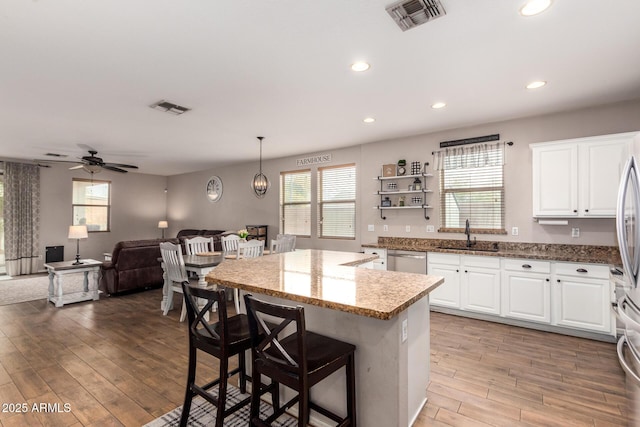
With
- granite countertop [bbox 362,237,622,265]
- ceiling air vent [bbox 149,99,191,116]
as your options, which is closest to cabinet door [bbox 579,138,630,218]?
Result: granite countertop [bbox 362,237,622,265]

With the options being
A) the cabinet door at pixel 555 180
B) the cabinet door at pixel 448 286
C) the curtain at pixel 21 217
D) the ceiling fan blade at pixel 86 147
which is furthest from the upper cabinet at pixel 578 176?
the curtain at pixel 21 217

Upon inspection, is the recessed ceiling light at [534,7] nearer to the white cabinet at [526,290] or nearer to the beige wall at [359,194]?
the beige wall at [359,194]

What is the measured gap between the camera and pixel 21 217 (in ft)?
23.5

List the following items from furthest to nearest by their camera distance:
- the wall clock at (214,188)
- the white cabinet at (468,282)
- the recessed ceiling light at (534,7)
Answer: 1. the wall clock at (214,188)
2. the white cabinet at (468,282)
3. the recessed ceiling light at (534,7)

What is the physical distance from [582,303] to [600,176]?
139cm

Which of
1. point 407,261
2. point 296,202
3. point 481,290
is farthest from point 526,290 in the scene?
point 296,202

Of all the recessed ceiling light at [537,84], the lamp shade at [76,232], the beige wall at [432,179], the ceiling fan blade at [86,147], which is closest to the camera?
the recessed ceiling light at [537,84]

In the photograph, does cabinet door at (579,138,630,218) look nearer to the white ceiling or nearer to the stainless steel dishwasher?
the white ceiling

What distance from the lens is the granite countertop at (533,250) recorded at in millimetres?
3522

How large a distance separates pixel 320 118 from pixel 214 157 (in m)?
3.60

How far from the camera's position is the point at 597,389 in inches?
96.7

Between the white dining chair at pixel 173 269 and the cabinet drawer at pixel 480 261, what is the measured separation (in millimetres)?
3666

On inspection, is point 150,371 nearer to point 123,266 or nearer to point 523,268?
point 123,266

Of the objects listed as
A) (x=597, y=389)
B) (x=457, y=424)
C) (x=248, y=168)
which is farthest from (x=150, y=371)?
(x=248, y=168)
